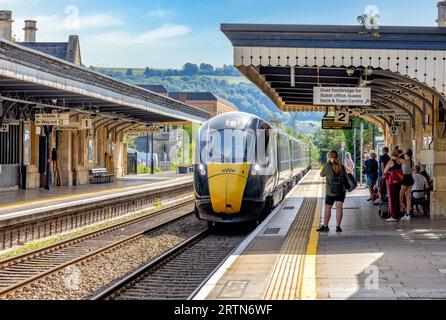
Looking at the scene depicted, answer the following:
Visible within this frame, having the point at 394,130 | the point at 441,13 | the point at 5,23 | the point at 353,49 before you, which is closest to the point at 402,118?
the point at 394,130

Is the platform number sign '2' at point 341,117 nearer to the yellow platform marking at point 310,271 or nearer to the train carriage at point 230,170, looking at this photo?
the train carriage at point 230,170

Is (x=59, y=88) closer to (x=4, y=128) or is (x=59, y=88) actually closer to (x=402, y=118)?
(x=4, y=128)

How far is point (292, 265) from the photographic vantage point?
1067 cm

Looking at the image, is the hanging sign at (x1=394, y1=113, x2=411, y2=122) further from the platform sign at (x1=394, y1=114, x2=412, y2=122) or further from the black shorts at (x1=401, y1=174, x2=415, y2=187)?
the black shorts at (x1=401, y1=174, x2=415, y2=187)

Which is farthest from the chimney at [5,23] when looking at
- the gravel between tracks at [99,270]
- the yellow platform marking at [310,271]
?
the yellow platform marking at [310,271]

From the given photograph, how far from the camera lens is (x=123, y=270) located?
13227 millimetres

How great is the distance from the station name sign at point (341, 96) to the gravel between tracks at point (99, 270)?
469 centimetres

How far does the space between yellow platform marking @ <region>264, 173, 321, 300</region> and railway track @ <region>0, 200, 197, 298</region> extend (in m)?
3.84

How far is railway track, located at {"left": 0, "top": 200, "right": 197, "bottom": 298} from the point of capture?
12227mm

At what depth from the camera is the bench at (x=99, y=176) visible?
3806 cm

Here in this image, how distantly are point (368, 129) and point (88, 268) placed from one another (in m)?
43.0

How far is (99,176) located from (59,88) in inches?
591

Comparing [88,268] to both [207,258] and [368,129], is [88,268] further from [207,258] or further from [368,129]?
[368,129]
